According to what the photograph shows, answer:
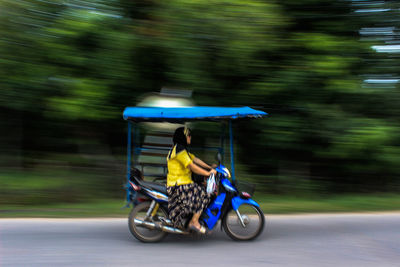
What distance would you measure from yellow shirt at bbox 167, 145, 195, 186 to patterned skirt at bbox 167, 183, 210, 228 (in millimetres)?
71

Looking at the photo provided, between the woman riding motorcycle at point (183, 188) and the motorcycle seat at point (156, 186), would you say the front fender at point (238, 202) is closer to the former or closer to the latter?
the woman riding motorcycle at point (183, 188)

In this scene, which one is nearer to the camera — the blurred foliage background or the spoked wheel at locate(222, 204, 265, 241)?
the spoked wheel at locate(222, 204, 265, 241)

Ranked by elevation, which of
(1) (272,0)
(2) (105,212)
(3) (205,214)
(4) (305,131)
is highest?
(1) (272,0)

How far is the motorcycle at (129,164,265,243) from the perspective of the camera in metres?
4.32

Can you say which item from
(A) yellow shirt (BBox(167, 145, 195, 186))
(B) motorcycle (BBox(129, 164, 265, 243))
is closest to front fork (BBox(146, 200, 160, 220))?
(B) motorcycle (BBox(129, 164, 265, 243))

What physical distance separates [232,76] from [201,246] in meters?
3.68

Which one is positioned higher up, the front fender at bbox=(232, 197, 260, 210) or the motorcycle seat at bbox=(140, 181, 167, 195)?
the motorcycle seat at bbox=(140, 181, 167, 195)

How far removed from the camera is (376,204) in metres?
6.52

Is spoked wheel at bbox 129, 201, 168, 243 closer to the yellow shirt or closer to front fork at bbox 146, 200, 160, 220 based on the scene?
front fork at bbox 146, 200, 160, 220

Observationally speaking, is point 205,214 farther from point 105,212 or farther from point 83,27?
point 83,27

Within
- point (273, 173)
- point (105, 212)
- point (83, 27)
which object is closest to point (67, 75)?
point (83, 27)

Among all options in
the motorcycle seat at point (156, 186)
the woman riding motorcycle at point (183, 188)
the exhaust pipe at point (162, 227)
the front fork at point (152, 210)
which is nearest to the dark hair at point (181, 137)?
the woman riding motorcycle at point (183, 188)

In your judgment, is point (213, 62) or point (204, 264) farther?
point (213, 62)

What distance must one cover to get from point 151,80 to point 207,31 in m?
1.68
